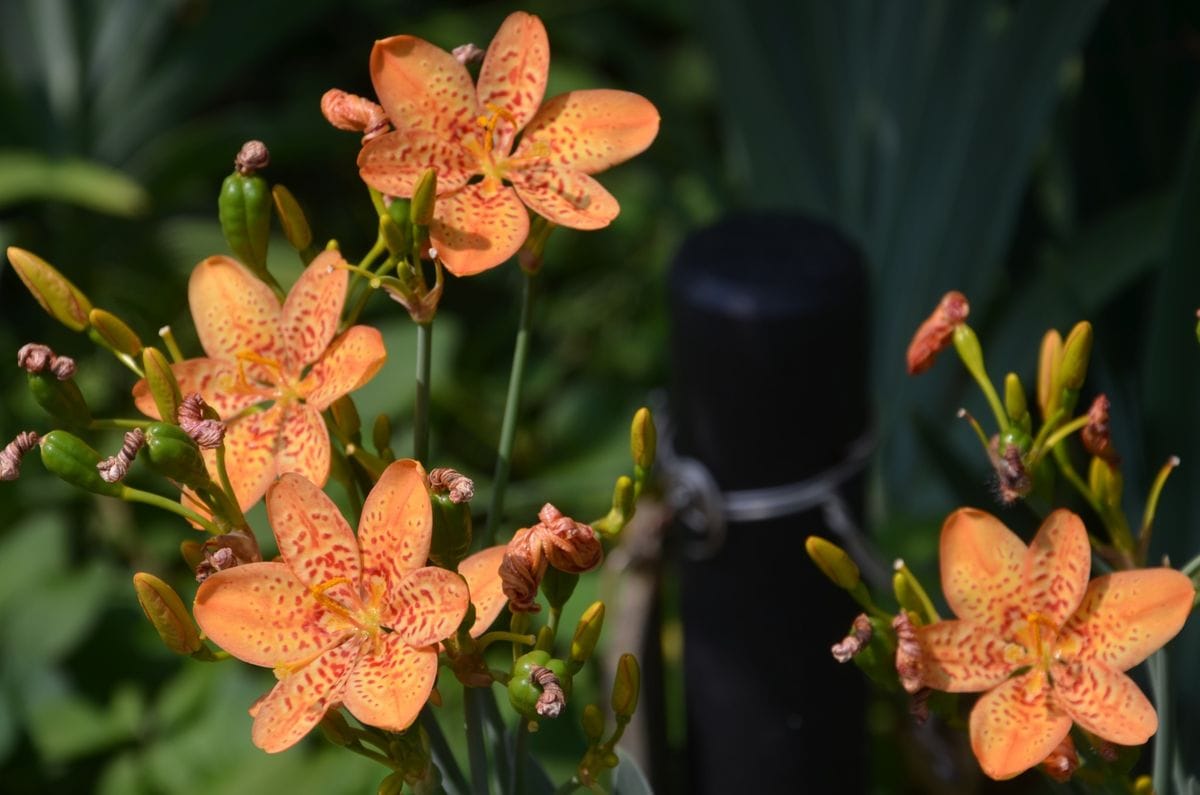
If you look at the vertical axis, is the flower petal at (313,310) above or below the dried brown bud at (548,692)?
above

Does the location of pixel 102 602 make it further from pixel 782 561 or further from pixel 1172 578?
pixel 1172 578

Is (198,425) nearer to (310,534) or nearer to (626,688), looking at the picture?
(310,534)

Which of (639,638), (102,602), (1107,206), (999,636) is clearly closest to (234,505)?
(999,636)

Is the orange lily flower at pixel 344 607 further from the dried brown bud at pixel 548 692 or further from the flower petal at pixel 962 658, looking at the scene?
the flower petal at pixel 962 658

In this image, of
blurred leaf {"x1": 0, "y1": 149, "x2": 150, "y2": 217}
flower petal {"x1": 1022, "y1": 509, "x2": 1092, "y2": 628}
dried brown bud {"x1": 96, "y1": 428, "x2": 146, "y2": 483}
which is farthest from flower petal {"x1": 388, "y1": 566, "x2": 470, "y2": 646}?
blurred leaf {"x1": 0, "y1": 149, "x2": 150, "y2": 217}

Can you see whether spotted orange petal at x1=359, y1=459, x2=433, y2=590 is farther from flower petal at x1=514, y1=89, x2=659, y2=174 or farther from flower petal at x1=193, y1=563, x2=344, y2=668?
flower petal at x1=514, y1=89, x2=659, y2=174

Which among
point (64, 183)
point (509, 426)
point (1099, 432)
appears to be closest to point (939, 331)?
point (1099, 432)

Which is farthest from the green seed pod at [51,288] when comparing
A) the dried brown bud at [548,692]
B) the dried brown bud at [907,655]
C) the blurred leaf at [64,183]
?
the blurred leaf at [64,183]
